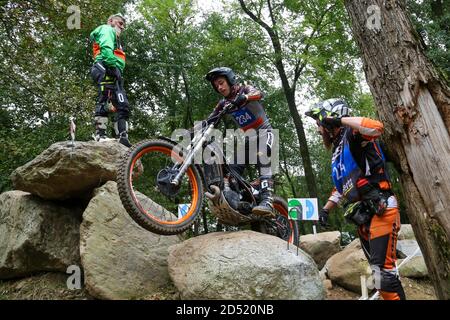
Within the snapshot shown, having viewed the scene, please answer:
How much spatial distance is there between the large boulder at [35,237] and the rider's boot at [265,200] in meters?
3.10

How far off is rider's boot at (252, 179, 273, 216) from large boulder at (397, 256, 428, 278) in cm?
400

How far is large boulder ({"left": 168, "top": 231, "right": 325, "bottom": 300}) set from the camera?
4145 mm

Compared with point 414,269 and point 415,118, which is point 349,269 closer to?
point 414,269

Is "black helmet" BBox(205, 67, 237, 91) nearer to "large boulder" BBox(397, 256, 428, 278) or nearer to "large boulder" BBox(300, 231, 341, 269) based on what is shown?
"large boulder" BBox(397, 256, 428, 278)

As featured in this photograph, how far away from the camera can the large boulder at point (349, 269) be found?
722 centimetres

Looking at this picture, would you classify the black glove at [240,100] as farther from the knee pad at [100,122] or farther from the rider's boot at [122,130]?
the knee pad at [100,122]

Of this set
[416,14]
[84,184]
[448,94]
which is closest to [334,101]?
[448,94]

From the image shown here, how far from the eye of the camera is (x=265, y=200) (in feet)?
16.8

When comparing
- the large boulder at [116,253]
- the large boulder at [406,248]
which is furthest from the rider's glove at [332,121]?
the large boulder at [406,248]

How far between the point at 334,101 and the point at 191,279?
2597mm

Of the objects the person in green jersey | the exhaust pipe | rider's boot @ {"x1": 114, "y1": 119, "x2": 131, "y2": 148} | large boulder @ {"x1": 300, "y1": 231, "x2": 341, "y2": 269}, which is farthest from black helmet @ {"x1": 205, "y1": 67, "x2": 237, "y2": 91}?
large boulder @ {"x1": 300, "y1": 231, "x2": 341, "y2": 269}

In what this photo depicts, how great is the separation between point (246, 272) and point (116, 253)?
7.02 ft

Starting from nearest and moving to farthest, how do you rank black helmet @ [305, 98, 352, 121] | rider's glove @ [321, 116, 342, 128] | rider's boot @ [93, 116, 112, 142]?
1. rider's glove @ [321, 116, 342, 128]
2. black helmet @ [305, 98, 352, 121]
3. rider's boot @ [93, 116, 112, 142]
